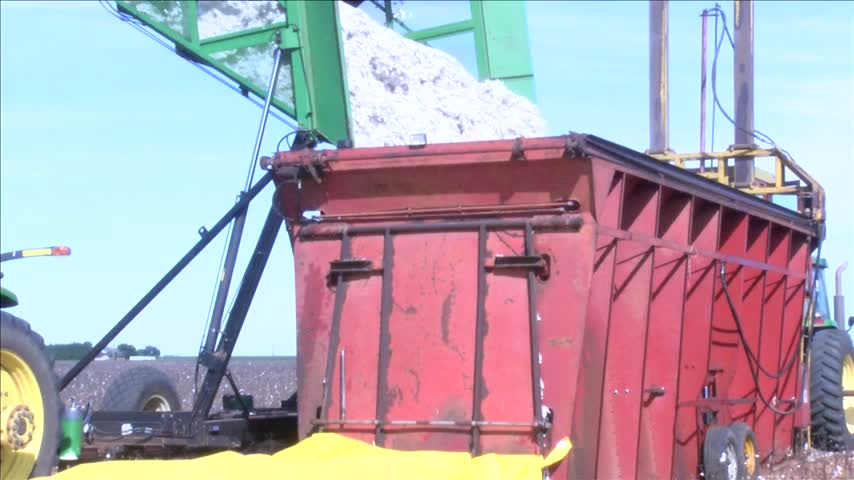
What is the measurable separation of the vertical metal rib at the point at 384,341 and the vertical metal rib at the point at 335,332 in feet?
0.80

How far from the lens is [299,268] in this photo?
739 cm

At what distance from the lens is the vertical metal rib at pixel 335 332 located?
A: 7.07m

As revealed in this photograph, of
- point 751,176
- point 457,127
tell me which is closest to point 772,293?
point 751,176

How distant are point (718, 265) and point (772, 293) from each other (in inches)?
65.9

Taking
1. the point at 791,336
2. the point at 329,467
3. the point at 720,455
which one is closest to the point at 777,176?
the point at 791,336

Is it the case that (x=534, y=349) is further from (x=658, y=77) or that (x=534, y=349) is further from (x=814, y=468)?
(x=658, y=77)

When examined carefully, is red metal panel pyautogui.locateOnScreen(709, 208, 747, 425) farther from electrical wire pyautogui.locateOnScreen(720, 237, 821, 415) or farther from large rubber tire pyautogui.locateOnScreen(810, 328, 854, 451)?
large rubber tire pyautogui.locateOnScreen(810, 328, 854, 451)

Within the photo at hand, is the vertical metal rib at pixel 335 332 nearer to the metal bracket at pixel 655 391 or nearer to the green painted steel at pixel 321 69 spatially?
the green painted steel at pixel 321 69

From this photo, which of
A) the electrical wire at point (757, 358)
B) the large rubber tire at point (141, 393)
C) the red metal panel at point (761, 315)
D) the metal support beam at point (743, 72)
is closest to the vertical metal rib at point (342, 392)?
the large rubber tire at point (141, 393)

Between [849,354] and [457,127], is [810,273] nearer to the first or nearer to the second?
[849,354]

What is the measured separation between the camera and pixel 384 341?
700cm

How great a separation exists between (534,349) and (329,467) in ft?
4.51

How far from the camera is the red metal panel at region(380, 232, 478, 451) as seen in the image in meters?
6.80

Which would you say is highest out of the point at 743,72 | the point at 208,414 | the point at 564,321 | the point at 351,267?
the point at 743,72
